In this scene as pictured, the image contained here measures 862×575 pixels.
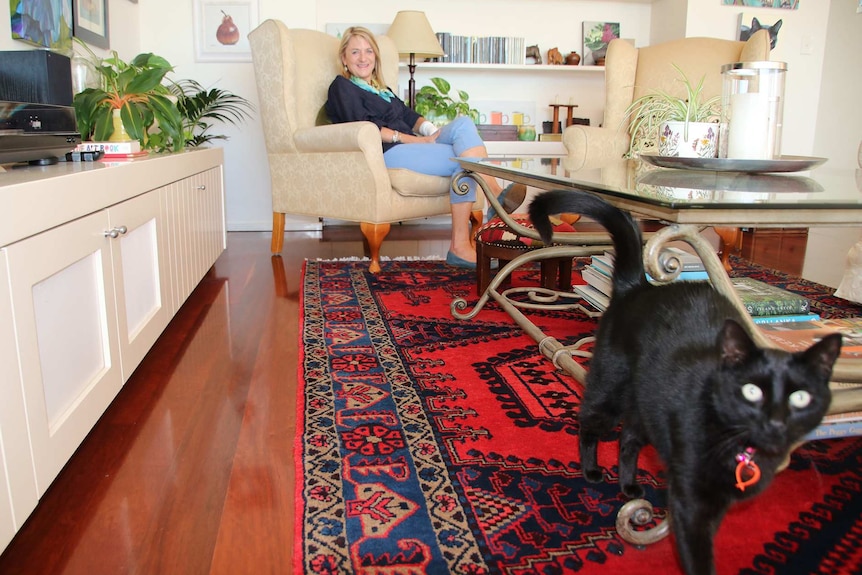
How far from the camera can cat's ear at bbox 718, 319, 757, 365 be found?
0.69 meters

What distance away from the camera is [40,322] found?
109cm

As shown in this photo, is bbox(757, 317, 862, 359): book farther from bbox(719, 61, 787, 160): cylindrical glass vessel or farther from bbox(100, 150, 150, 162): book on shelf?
bbox(100, 150, 150, 162): book on shelf

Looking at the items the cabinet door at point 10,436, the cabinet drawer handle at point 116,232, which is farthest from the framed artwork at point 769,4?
the cabinet door at point 10,436

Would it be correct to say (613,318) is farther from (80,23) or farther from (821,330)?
(80,23)

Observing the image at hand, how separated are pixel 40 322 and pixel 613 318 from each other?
922 millimetres

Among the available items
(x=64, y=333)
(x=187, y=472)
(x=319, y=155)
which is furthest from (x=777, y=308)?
(x=319, y=155)

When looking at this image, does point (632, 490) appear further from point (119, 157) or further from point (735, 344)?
point (119, 157)

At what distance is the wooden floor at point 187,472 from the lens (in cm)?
99

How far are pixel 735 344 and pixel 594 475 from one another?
51 centimetres

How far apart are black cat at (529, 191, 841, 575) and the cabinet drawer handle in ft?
3.13

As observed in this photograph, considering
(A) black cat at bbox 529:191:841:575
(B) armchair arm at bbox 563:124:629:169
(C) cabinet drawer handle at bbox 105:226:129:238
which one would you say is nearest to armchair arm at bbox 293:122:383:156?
(B) armchair arm at bbox 563:124:629:169

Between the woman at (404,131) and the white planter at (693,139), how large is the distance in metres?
1.09

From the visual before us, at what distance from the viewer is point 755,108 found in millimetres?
1544

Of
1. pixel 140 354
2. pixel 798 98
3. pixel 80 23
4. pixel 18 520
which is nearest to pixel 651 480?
pixel 18 520
